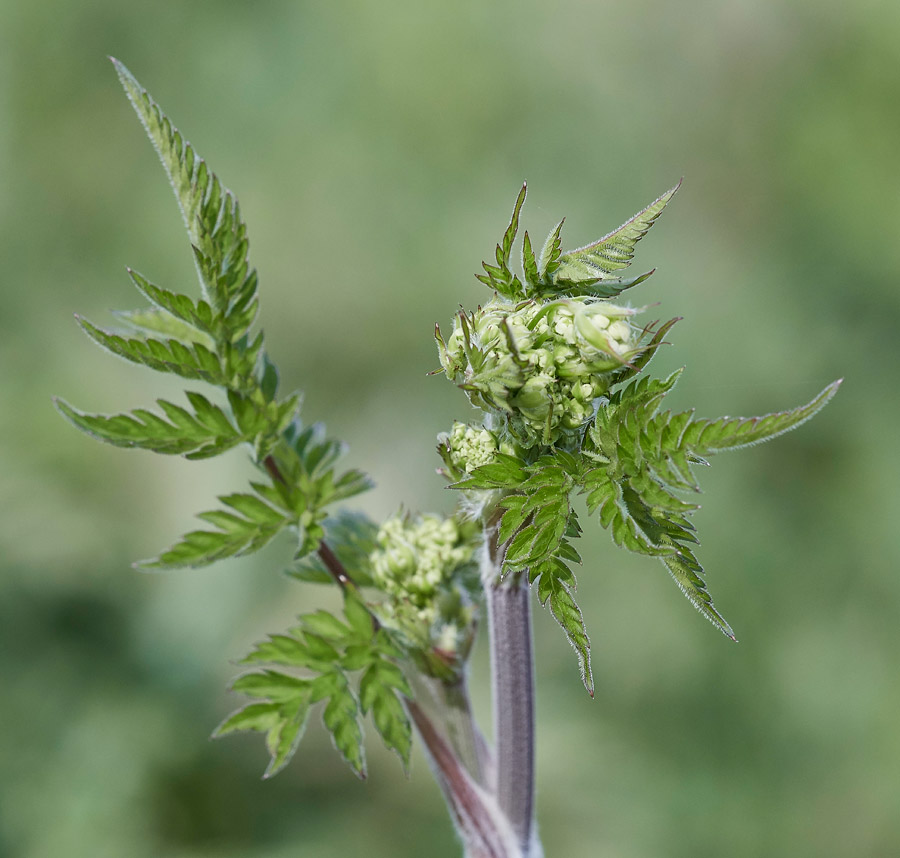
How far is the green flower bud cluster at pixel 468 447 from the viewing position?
5.43 ft

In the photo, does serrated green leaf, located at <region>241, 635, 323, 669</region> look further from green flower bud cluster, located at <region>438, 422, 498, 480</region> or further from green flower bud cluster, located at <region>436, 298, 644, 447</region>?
green flower bud cluster, located at <region>436, 298, 644, 447</region>

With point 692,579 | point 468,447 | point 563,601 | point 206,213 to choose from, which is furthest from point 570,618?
point 206,213

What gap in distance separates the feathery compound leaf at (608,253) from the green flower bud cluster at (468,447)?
1.09 feet

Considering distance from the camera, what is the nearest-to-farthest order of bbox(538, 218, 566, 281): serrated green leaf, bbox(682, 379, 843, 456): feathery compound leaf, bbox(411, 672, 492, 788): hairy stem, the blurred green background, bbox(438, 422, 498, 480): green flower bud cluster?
1. bbox(682, 379, 843, 456): feathery compound leaf
2. bbox(538, 218, 566, 281): serrated green leaf
3. bbox(438, 422, 498, 480): green flower bud cluster
4. bbox(411, 672, 492, 788): hairy stem
5. the blurred green background

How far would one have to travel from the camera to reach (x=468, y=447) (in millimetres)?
1664

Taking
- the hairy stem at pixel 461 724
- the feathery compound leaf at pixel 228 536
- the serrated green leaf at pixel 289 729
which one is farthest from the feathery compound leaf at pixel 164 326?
the hairy stem at pixel 461 724

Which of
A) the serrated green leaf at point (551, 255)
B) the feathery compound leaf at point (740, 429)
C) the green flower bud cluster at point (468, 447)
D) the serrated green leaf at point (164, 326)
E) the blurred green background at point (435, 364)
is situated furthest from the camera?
the blurred green background at point (435, 364)

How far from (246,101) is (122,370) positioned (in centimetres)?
233

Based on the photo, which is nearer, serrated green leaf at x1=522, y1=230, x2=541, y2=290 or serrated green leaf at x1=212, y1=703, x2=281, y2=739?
serrated green leaf at x1=522, y1=230, x2=541, y2=290

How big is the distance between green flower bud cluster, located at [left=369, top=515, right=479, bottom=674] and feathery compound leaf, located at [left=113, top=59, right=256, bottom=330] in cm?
68

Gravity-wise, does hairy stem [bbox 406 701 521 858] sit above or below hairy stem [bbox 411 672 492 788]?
below

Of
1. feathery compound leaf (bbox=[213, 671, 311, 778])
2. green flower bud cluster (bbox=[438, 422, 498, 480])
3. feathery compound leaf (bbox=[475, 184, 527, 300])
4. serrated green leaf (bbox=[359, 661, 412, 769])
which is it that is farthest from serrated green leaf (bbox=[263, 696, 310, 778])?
feathery compound leaf (bbox=[475, 184, 527, 300])

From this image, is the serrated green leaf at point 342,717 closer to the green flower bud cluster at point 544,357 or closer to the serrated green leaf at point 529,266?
the green flower bud cluster at point 544,357

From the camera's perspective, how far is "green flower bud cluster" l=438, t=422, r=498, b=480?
1.66 meters
